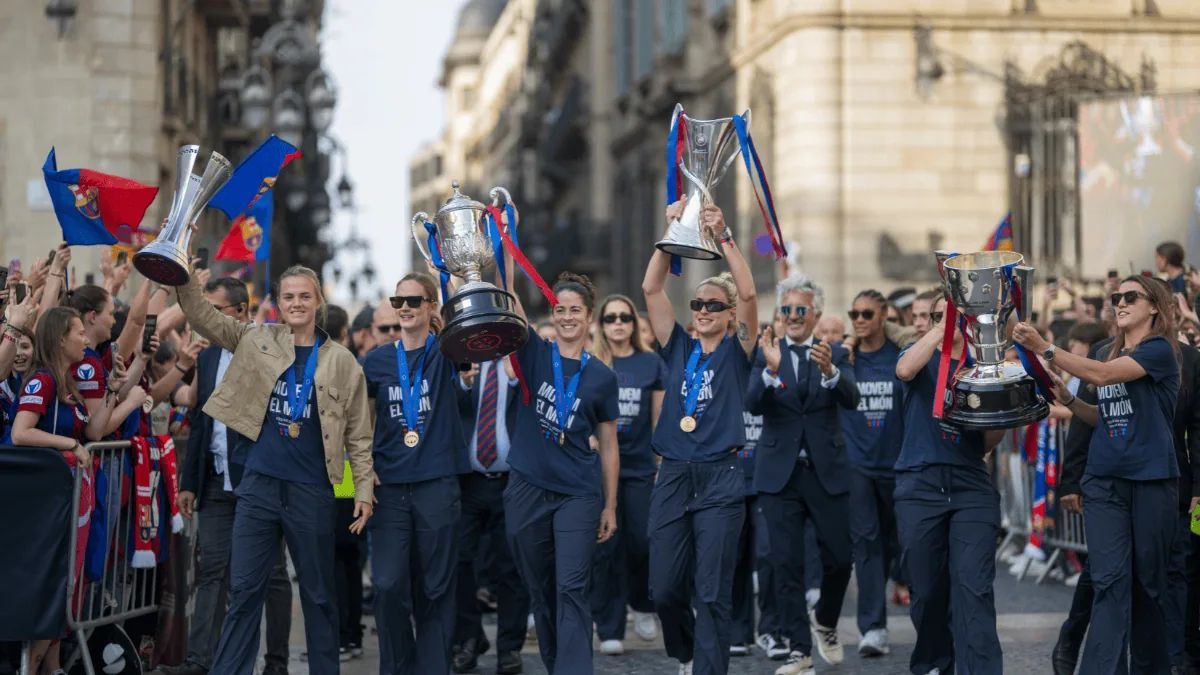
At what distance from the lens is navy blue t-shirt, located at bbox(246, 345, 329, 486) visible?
8.06 metres

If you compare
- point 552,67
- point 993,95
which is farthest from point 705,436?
point 552,67

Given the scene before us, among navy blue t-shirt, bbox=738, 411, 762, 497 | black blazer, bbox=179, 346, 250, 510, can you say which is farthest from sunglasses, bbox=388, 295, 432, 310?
navy blue t-shirt, bbox=738, 411, 762, 497

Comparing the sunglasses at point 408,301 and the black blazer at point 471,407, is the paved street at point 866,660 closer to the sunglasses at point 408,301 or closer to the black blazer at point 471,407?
the black blazer at point 471,407

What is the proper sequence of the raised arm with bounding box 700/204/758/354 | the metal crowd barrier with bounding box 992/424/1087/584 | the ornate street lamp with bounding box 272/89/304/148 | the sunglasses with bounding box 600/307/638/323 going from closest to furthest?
the raised arm with bounding box 700/204/758/354 → the sunglasses with bounding box 600/307/638/323 → the metal crowd barrier with bounding box 992/424/1087/584 → the ornate street lamp with bounding box 272/89/304/148

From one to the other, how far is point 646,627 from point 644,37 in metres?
26.5

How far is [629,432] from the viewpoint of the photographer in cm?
1098

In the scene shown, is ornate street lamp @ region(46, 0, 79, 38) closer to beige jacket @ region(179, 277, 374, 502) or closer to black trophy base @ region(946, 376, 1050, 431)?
beige jacket @ region(179, 277, 374, 502)

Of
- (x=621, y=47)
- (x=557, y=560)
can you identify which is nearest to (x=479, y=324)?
(x=557, y=560)

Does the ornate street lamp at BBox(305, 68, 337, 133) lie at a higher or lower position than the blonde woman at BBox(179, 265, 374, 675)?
higher

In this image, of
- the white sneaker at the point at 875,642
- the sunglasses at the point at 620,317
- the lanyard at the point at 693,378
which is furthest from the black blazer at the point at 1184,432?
the sunglasses at the point at 620,317

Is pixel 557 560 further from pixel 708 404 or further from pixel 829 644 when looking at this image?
pixel 829 644

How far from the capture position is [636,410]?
1099cm

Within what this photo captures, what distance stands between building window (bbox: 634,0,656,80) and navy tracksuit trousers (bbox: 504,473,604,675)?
91.6 feet

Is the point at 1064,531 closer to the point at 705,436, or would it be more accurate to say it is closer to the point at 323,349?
the point at 705,436
